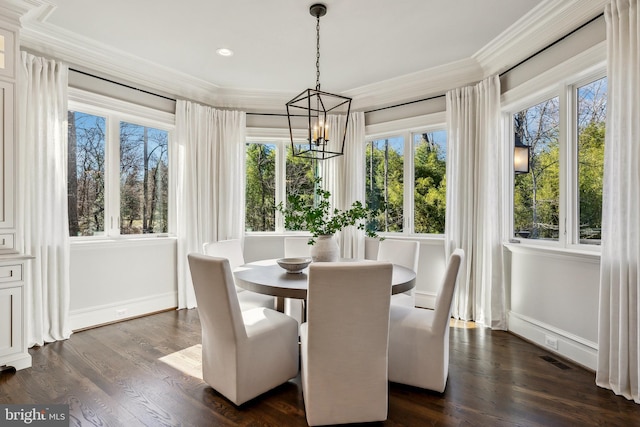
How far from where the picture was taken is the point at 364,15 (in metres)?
2.82

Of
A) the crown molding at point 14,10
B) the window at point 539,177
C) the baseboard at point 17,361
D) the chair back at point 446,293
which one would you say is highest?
the crown molding at point 14,10

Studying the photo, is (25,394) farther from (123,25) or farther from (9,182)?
(123,25)

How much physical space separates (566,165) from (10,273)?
14.5ft

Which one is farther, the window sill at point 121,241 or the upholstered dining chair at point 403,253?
the window sill at point 121,241

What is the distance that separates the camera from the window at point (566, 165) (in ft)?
8.71

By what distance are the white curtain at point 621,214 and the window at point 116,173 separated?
4259 mm

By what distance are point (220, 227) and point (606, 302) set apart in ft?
12.9

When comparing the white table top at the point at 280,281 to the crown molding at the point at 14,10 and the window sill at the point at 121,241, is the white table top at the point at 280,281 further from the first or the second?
the crown molding at the point at 14,10

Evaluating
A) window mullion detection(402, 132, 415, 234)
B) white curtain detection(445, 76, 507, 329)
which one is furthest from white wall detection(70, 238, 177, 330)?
white curtain detection(445, 76, 507, 329)

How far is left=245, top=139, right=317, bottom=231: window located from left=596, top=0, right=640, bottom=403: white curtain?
3.34 m

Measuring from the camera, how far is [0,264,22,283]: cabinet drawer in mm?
2469

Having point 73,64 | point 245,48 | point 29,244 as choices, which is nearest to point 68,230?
point 29,244

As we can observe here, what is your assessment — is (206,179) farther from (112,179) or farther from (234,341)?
(234,341)

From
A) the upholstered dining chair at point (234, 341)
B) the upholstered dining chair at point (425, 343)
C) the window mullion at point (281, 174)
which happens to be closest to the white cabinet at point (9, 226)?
the upholstered dining chair at point (234, 341)
